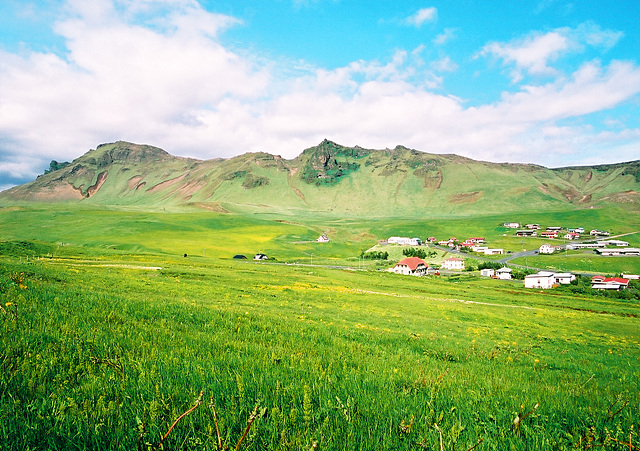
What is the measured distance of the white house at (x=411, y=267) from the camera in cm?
11362

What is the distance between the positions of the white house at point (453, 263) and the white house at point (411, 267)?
19.9 metres

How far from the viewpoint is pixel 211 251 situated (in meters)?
128

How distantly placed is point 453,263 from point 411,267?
29190 mm

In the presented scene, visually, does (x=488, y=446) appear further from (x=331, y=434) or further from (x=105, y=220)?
(x=105, y=220)

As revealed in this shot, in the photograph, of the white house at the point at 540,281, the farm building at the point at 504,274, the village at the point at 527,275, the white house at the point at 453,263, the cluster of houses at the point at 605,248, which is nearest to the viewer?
the white house at the point at 540,281

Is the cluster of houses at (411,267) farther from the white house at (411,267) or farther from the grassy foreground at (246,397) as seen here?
the grassy foreground at (246,397)

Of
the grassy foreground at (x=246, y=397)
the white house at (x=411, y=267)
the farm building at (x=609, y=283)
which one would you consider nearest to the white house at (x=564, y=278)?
the farm building at (x=609, y=283)

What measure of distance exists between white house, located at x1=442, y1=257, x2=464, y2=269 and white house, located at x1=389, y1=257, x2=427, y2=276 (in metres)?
19.9

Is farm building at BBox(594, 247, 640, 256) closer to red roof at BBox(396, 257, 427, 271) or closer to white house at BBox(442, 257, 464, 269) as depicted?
white house at BBox(442, 257, 464, 269)

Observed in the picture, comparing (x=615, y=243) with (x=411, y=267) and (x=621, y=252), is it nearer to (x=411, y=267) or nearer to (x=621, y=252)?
(x=621, y=252)

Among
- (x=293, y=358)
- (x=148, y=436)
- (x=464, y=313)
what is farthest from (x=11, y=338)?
(x=464, y=313)

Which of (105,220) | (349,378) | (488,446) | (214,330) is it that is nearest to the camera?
(488,446)

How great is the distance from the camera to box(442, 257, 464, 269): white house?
13025 cm

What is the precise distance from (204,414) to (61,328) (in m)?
4.96
